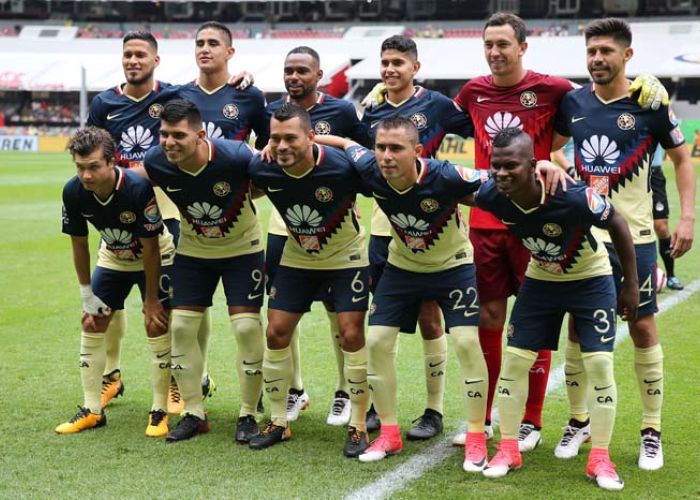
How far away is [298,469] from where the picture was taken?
4.93 meters

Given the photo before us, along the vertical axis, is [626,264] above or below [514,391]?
above

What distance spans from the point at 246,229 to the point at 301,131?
812mm

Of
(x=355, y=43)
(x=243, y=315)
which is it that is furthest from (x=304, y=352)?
(x=355, y=43)

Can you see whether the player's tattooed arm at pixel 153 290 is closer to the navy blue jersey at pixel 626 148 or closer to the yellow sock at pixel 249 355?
the yellow sock at pixel 249 355

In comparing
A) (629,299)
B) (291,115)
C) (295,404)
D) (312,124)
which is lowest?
(295,404)

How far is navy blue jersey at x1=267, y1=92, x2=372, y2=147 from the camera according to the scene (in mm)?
6008

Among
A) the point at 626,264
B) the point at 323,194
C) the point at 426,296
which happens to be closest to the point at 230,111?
the point at 323,194

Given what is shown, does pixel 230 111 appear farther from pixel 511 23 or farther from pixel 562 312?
pixel 562 312

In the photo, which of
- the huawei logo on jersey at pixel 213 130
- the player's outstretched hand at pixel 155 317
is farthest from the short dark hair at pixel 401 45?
the player's outstretched hand at pixel 155 317

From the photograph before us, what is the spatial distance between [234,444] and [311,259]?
3.85 feet

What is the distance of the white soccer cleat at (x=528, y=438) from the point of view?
5.31 metres

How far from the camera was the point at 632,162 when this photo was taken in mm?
5098

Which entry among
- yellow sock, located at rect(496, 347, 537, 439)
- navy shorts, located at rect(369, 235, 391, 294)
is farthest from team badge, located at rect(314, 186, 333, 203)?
yellow sock, located at rect(496, 347, 537, 439)

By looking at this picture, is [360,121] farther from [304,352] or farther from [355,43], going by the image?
[355,43]
